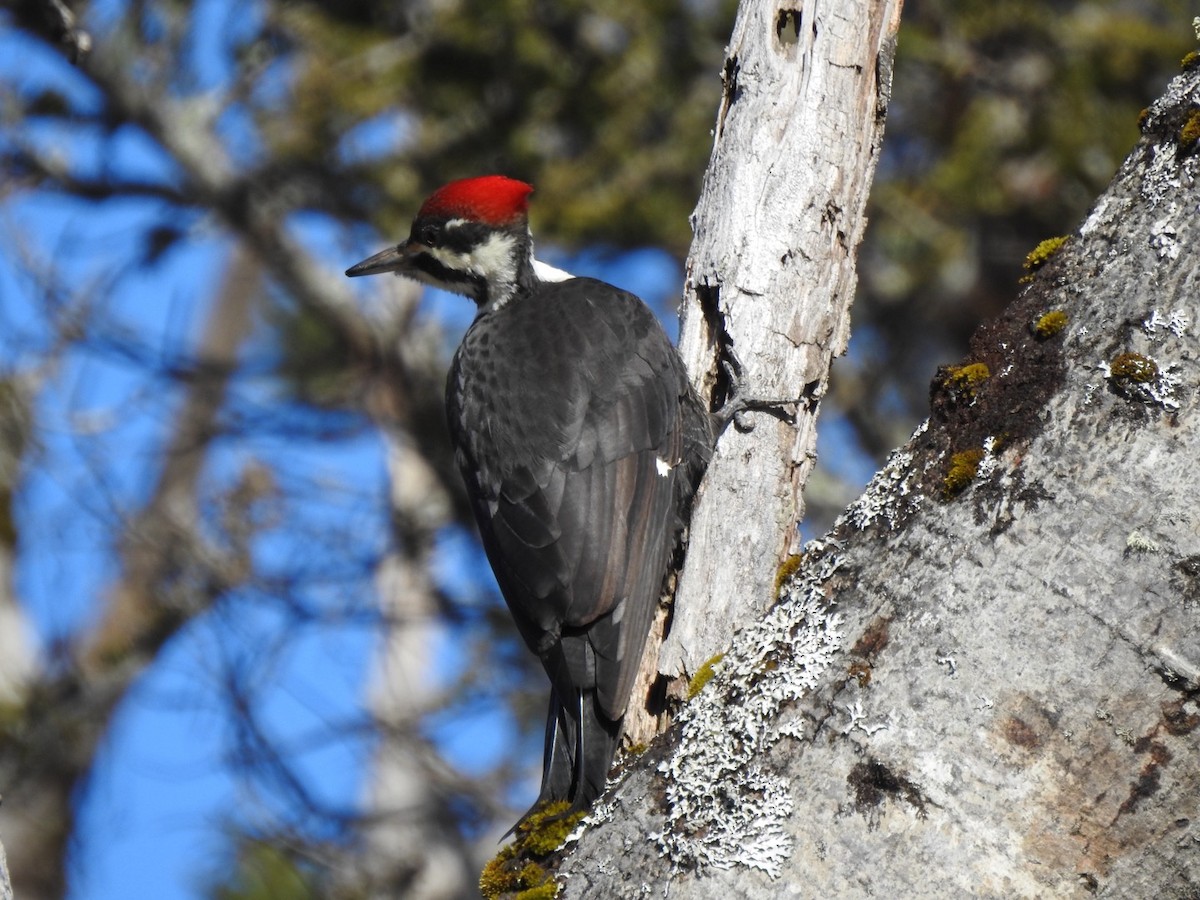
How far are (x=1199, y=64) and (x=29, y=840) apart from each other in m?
7.09

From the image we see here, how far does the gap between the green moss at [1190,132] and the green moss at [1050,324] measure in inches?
11.9

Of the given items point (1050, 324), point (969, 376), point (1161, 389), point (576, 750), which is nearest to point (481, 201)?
point (576, 750)

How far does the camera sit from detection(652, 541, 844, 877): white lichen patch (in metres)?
1.79

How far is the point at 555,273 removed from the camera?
4.30 metres

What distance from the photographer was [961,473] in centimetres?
188

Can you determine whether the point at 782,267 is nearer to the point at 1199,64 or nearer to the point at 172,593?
the point at 1199,64

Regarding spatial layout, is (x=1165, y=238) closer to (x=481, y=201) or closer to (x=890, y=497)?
(x=890, y=497)

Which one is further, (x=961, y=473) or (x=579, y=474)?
(x=579, y=474)

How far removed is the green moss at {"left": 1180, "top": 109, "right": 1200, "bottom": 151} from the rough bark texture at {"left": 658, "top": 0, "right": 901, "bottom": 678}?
118 centimetres

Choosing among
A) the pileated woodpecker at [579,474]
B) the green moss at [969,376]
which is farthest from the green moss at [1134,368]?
the pileated woodpecker at [579,474]

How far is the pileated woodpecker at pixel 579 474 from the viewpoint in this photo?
2.95 metres

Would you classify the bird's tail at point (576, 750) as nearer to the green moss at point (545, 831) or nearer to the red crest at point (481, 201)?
the green moss at point (545, 831)

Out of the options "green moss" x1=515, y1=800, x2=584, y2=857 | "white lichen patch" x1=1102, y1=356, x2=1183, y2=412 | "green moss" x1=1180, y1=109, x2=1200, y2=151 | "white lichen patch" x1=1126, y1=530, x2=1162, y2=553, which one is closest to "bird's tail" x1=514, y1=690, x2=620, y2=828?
"green moss" x1=515, y1=800, x2=584, y2=857

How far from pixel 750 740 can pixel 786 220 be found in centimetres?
151
